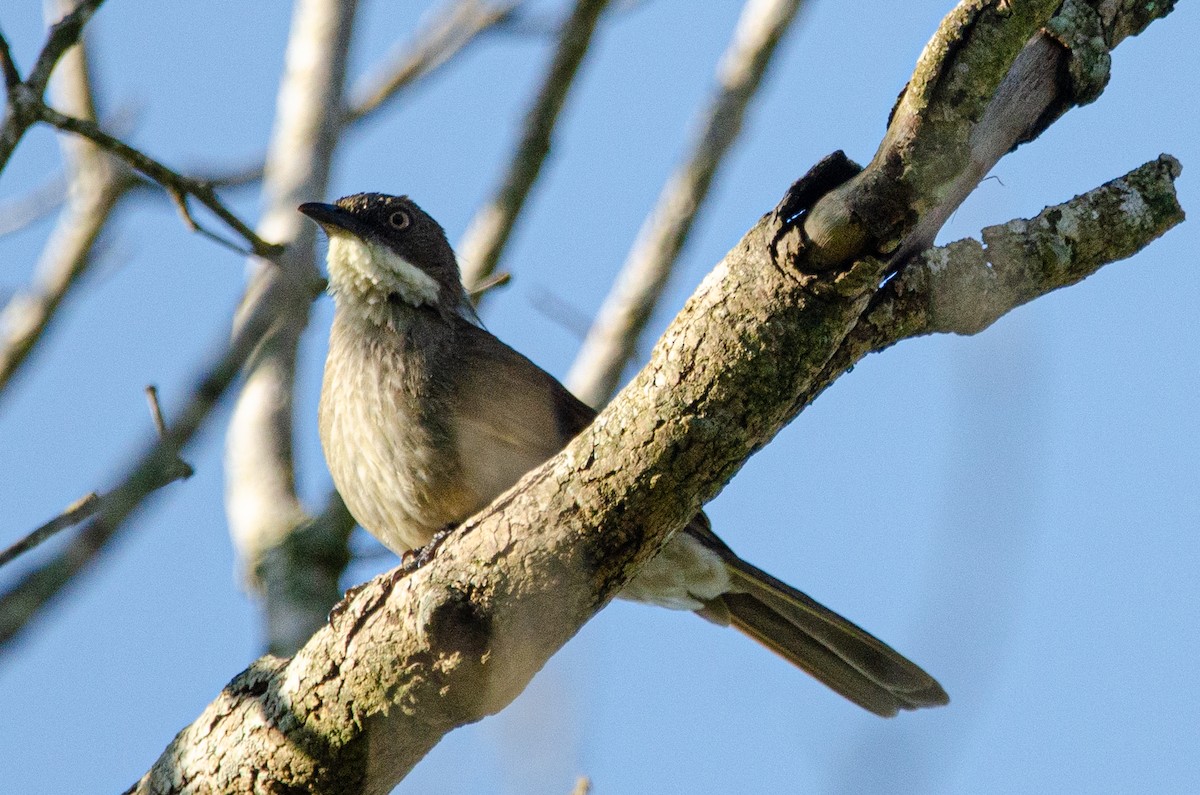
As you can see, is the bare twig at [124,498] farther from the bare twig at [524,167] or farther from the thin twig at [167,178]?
the bare twig at [524,167]

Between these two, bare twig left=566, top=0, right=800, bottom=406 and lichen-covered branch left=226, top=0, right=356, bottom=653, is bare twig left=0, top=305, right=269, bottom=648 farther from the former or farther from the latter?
bare twig left=566, top=0, right=800, bottom=406

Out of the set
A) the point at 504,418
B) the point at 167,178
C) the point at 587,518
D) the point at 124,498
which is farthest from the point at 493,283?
the point at 124,498

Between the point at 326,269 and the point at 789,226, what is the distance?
417 centimetres

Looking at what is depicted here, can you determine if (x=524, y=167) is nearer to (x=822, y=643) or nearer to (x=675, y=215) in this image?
(x=675, y=215)

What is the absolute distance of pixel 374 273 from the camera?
717 centimetres

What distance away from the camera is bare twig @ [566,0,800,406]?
862 cm

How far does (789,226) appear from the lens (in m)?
3.82

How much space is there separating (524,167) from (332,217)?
1595mm

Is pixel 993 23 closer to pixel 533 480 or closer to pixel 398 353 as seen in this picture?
pixel 533 480

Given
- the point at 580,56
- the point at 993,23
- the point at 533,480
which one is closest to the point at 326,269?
the point at 580,56

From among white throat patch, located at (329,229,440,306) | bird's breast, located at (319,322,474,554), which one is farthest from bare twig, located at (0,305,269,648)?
white throat patch, located at (329,229,440,306)

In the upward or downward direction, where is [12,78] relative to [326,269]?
downward

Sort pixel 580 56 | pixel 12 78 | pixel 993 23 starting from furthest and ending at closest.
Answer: pixel 580 56, pixel 12 78, pixel 993 23

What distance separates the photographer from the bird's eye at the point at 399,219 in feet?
24.9
